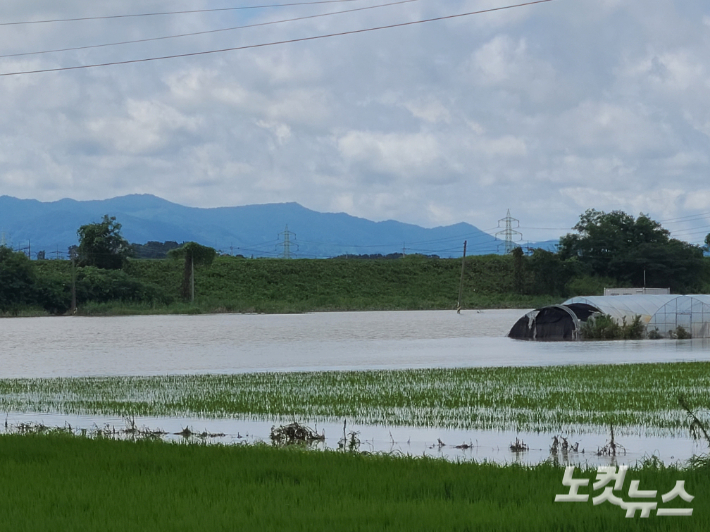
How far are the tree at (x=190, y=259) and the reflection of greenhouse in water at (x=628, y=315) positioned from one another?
176ft

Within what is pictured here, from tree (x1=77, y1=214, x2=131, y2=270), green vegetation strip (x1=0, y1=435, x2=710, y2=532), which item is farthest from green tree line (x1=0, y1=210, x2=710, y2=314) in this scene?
green vegetation strip (x1=0, y1=435, x2=710, y2=532)

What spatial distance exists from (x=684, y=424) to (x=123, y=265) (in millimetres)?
90998

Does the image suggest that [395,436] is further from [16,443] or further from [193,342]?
[193,342]

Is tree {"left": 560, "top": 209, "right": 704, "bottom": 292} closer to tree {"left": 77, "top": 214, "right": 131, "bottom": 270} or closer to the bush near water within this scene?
the bush near water

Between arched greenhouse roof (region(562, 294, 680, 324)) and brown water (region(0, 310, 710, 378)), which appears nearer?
brown water (region(0, 310, 710, 378))

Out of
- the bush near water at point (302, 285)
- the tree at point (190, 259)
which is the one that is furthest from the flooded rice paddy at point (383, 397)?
the tree at point (190, 259)

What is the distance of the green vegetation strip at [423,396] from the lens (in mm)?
16516

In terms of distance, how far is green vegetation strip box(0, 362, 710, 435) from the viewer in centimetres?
1652

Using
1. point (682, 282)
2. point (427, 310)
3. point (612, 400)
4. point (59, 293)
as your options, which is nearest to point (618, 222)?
point (682, 282)

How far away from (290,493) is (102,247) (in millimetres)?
95616

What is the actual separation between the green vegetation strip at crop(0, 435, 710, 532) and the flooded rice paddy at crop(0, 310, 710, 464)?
8.05ft

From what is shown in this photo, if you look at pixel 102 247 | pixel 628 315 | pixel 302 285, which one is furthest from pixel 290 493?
pixel 302 285

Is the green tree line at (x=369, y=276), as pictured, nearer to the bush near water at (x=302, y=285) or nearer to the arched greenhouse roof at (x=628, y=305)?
the bush near water at (x=302, y=285)

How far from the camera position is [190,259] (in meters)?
100
